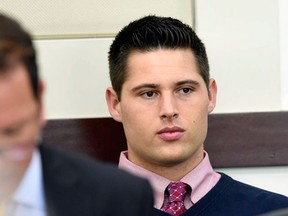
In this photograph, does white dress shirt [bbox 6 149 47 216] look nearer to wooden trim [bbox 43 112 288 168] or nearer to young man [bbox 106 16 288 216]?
young man [bbox 106 16 288 216]

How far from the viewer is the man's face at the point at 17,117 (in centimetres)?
70

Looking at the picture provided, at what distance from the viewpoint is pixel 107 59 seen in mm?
1686

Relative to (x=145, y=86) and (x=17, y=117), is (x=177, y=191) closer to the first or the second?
(x=145, y=86)

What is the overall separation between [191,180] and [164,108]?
19cm

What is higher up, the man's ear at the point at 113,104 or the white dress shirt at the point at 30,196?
the white dress shirt at the point at 30,196

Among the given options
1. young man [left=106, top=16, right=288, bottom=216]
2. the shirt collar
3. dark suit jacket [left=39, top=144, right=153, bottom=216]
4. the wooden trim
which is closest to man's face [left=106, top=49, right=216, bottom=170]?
young man [left=106, top=16, right=288, bottom=216]

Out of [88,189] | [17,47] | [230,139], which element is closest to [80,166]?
[88,189]

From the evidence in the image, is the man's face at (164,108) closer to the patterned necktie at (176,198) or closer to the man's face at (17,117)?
the patterned necktie at (176,198)

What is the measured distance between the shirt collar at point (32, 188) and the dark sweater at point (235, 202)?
0.64 m

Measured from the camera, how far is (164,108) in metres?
1.42

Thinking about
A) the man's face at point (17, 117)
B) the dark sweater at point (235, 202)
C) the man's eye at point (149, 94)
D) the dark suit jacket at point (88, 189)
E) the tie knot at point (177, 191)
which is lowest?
the dark sweater at point (235, 202)

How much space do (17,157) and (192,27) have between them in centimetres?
104

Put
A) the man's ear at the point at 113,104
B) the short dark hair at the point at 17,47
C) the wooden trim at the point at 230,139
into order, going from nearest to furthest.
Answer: the short dark hair at the point at 17,47 → the man's ear at the point at 113,104 → the wooden trim at the point at 230,139

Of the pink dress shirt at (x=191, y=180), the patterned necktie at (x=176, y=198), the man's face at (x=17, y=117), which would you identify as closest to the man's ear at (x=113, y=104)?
the pink dress shirt at (x=191, y=180)
